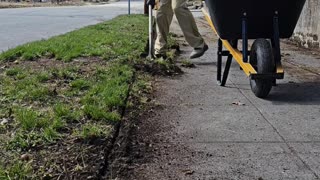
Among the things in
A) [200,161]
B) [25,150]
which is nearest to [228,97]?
[200,161]

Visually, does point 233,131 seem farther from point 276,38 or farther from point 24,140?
point 24,140

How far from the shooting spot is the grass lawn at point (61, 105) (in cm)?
285

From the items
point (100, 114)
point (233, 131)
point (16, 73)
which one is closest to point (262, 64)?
point (233, 131)

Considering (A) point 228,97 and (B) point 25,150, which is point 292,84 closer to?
(A) point 228,97

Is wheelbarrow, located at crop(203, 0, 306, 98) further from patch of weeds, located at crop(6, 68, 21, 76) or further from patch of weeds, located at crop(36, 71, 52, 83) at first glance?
patch of weeds, located at crop(6, 68, 21, 76)

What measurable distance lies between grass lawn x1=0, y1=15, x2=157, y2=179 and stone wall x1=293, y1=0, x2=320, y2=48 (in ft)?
9.99

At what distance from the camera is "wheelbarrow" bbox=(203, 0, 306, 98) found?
443 cm

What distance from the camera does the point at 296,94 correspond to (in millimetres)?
4801

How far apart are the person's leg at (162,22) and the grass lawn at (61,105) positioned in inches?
15.1

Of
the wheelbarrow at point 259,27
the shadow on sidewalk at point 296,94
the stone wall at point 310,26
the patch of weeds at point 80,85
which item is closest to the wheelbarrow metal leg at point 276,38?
the wheelbarrow at point 259,27

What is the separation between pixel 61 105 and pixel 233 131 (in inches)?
56.8

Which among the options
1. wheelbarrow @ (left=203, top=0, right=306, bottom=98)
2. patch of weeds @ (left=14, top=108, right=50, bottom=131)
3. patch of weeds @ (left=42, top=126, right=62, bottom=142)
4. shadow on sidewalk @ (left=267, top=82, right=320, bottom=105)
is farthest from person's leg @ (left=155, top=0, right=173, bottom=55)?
patch of weeds @ (left=42, top=126, right=62, bottom=142)

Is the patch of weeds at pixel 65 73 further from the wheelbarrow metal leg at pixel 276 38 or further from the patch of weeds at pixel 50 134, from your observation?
the wheelbarrow metal leg at pixel 276 38

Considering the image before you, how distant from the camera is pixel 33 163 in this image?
9.23 ft
